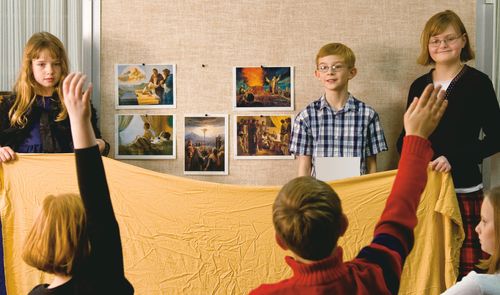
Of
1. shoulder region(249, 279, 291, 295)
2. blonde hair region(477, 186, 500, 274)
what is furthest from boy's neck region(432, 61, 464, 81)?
shoulder region(249, 279, 291, 295)

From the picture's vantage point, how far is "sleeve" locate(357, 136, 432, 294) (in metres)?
1.22

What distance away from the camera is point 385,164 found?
3.19 m

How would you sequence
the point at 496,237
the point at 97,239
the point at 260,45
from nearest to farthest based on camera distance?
the point at 97,239 < the point at 496,237 < the point at 260,45

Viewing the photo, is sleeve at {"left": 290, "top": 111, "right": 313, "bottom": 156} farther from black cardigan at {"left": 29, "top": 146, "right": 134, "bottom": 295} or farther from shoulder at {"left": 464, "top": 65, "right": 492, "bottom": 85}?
black cardigan at {"left": 29, "top": 146, "right": 134, "bottom": 295}

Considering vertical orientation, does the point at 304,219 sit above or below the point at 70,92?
below

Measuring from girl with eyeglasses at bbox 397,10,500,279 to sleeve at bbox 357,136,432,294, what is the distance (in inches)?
61.7

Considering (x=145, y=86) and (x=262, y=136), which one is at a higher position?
(x=145, y=86)

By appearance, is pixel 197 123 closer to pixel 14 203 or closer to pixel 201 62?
pixel 201 62

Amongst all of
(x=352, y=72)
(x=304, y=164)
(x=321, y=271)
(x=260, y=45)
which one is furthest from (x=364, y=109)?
(x=321, y=271)

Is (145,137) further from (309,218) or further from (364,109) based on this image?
(309,218)

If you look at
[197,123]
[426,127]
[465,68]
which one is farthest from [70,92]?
[465,68]

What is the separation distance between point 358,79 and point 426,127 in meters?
1.99

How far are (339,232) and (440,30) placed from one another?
1948 mm

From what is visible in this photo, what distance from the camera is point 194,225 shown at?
2789 millimetres
